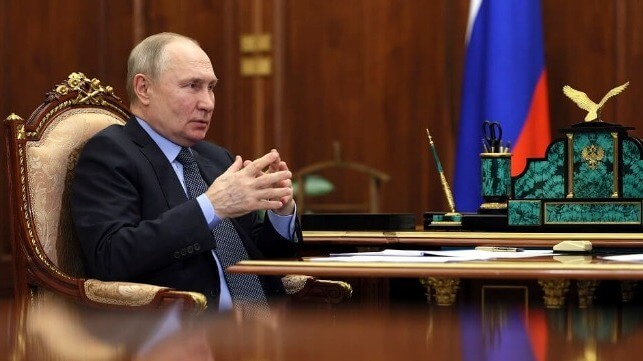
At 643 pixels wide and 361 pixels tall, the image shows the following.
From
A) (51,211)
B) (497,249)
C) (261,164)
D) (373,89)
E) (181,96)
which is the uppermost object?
(373,89)

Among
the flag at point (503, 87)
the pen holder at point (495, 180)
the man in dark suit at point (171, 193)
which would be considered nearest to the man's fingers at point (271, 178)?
the man in dark suit at point (171, 193)

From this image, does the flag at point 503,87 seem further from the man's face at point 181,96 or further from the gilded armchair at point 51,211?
the gilded armchair at point 51,211

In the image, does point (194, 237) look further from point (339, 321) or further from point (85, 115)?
point (339, 321)

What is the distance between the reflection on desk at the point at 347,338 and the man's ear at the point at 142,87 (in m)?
1.20

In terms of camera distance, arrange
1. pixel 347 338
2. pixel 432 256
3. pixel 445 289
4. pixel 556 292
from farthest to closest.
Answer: pixel 432 256
pixel 445 289
pixel 556 292
pixel 347 338

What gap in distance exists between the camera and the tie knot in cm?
301

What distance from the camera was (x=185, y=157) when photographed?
3020 mm

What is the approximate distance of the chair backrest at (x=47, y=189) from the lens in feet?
9.14

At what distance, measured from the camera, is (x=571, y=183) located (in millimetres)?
3443

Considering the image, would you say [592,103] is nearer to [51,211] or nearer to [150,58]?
[150,58]

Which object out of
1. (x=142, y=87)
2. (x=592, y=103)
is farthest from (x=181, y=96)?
(x=592, y=103)

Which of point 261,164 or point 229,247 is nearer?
point 261,164

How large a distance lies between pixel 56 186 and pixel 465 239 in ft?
3.76

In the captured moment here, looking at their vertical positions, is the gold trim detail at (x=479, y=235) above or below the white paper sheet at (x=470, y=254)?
above
